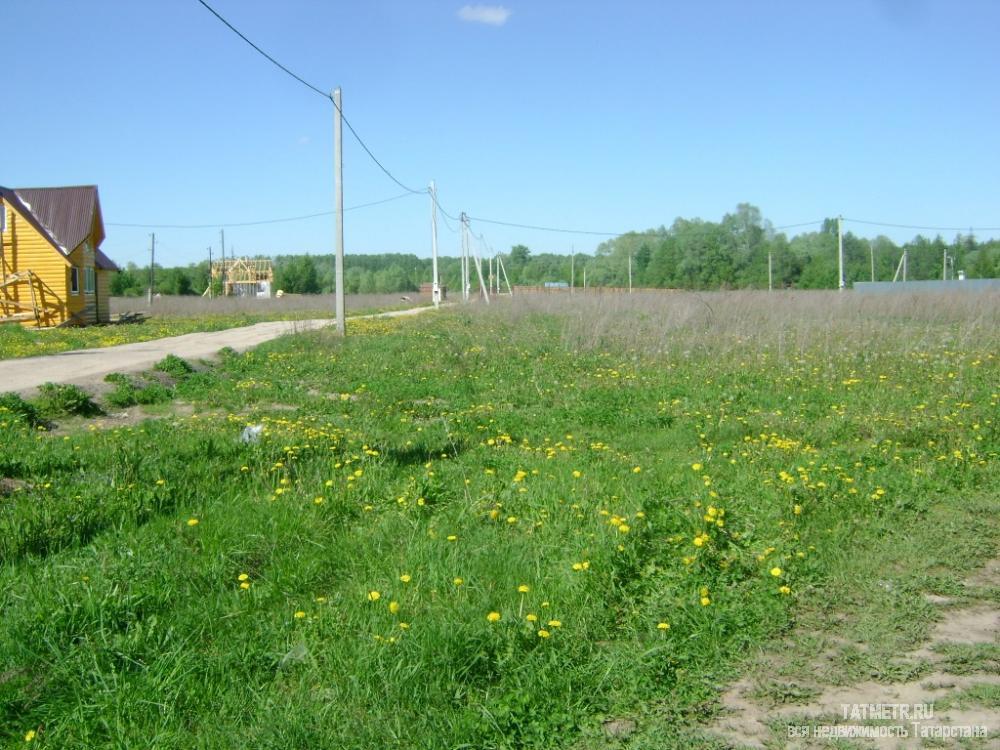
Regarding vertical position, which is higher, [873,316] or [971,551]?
[873,316]

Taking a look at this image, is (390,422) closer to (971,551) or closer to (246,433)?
(246,433)

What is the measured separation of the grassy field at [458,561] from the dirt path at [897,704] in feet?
0.43

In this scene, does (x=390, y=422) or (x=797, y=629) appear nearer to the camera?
(x=797, y=629)

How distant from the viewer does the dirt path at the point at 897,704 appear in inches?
129

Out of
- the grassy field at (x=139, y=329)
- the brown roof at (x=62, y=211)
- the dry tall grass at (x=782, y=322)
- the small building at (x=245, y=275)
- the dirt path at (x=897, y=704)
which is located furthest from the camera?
the small building at (x=245, y=275)

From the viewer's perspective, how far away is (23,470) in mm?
6781

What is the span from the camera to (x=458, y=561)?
15.8 feet

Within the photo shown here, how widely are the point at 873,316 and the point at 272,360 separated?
53.5 ft

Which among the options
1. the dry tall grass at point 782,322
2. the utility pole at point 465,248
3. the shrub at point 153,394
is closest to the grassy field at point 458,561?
the shrub at point 153,394

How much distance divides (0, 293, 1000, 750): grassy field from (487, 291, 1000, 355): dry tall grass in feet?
19.6

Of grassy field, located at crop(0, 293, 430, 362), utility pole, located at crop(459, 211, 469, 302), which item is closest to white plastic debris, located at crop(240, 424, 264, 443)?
grassy field, located at crop(0, 293, 430, 362)

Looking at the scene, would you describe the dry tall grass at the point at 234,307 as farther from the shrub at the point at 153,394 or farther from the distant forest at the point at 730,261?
the shrub at the point at 153,394

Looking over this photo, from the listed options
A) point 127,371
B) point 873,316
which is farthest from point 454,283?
point 127,371

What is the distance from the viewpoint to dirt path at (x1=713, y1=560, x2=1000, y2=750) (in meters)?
3.28
